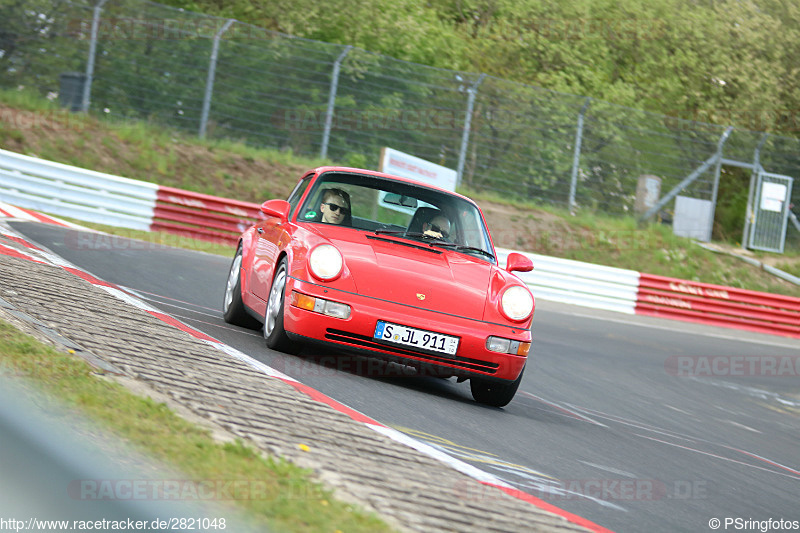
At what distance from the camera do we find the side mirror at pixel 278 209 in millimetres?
7320

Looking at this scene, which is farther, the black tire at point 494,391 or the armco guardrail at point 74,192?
the armco guardrail at point 74,192

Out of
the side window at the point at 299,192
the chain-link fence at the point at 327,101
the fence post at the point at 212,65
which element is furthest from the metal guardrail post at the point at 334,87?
the side window at the point at 299,192

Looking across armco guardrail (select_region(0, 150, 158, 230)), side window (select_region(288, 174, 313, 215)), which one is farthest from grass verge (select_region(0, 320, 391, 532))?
armco guardrail (select_region(0, 150, 158, 230))

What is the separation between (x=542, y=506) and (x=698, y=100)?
105 ft

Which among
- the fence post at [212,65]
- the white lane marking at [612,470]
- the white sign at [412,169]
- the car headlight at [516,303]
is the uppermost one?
the fence post at [212,65]

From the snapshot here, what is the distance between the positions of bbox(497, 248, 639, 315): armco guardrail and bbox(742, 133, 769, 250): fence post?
7.72 meters

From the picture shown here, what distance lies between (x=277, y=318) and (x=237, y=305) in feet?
4.79

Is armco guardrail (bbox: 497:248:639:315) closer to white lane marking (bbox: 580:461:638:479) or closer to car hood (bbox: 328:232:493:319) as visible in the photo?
car hood (bbox: 328:232:493:319)

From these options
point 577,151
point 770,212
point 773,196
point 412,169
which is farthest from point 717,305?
point 770,212

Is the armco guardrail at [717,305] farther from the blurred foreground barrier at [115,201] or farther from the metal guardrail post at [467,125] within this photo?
the blurred foreground barrier at [115,201]

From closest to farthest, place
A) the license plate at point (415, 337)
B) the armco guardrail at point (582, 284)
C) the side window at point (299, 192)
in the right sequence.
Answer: the license plate at point (415, 337) < the side window at point (299, 192) < the armco guardrail at point (582, 284)

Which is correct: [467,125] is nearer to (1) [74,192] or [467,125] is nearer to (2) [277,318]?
(1) [74,192]

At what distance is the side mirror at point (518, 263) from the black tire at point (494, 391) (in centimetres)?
82

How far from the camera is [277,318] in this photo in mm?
6516
